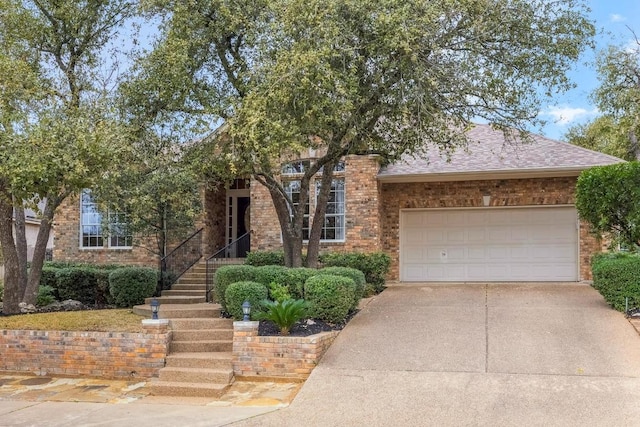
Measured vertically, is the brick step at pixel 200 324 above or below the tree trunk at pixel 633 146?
below

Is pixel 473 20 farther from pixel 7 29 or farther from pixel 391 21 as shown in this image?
pixel 7 29

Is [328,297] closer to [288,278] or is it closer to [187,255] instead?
[288,278]

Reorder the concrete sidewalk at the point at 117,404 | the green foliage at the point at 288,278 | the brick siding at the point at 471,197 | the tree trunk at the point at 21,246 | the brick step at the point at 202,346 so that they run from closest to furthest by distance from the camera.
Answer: the concrete sidewalk at the point at 117,404
the brick step at the point at 202,346
the green foliage at the point at 288,278
the tree trunk at the point at 21,246
the brick siding at the point at 471,197

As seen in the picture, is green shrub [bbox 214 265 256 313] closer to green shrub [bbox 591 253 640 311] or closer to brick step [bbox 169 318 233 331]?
brick step [bbox 169 318 233 331]

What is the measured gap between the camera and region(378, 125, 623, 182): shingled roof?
47.6 feet

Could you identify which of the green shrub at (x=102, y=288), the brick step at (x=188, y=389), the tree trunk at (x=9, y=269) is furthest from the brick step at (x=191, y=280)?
the brick step at (x=188, y=389)

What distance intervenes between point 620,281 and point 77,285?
12.1 meters

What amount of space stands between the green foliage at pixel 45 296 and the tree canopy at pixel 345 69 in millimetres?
5156

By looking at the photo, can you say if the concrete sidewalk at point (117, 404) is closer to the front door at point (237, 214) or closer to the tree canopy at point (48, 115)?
the tree canopy at point (48, 115)

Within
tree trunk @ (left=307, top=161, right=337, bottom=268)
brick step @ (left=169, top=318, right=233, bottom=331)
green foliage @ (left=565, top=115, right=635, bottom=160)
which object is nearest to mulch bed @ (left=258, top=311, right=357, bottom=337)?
brick step @ (left=169, top=318, right=233, bottom=331)

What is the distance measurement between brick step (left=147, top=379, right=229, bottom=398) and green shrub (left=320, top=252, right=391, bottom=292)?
611 centimetres

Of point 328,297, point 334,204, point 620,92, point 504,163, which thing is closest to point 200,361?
point 328,297

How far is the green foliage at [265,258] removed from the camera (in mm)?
14508

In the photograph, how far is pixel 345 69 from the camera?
9.27 m
